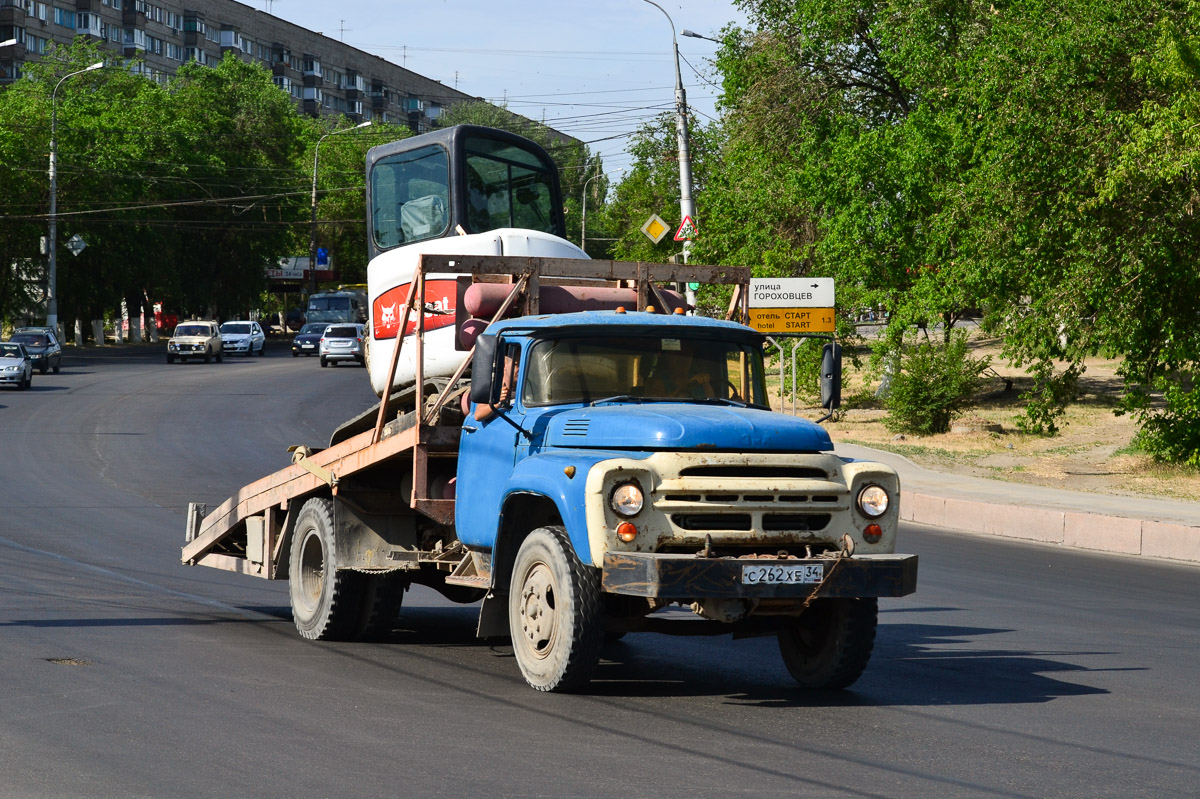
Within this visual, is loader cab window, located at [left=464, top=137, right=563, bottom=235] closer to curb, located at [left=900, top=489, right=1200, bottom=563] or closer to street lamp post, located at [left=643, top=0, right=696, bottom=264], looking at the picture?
curb, located at [left=900, top=489, right=1200, bottom=563]

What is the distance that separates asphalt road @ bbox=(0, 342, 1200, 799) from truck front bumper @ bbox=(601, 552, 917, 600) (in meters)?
0.65

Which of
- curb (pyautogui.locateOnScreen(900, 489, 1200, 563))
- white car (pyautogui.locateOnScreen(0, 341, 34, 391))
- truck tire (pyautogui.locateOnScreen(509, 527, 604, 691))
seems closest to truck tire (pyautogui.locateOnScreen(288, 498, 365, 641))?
truck tire (pyautogui.locateOnScreen(509, 527, 604, 691))

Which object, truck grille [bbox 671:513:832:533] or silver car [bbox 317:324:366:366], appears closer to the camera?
truck grille [bbox 671:513:832:533]

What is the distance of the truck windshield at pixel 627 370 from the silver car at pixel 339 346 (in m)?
48.7

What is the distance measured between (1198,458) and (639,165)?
4798cm

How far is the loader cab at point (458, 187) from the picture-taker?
12.3 metres

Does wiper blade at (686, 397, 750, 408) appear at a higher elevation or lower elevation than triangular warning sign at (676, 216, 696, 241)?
lower

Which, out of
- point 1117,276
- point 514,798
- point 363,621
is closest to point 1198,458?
point 1117,276

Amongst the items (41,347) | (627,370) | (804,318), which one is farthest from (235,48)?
(627,370)

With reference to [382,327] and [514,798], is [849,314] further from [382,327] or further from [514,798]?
[514,798]

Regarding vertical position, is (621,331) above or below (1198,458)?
above

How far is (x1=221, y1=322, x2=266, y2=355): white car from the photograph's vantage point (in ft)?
218

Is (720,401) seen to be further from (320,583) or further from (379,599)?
(320,583)

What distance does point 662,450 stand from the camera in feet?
24.7
